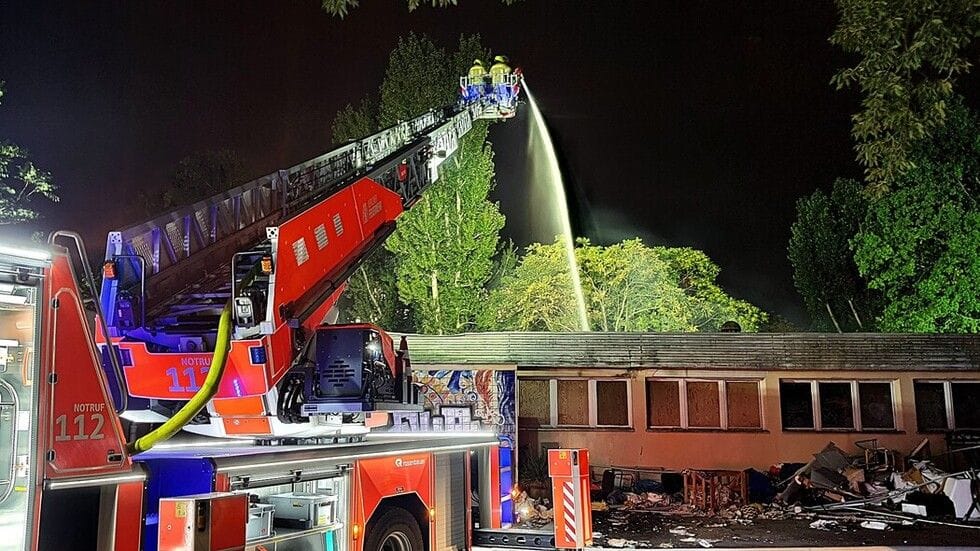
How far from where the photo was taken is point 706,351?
17938 mm

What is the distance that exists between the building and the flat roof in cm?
2

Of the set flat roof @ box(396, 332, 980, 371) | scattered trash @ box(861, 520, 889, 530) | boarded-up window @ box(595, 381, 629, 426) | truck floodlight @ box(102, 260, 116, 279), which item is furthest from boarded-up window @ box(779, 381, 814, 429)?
truck floodlight @ box(102, 260, 116, 279)

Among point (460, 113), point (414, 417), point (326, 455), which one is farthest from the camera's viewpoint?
point (460, 113)

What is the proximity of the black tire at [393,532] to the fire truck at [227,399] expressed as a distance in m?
0.02

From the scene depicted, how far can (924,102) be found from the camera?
23.1ft

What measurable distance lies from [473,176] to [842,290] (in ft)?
63.4

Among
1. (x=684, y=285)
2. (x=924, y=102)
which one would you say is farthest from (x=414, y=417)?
(x=684, y=285)

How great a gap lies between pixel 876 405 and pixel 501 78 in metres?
19.7

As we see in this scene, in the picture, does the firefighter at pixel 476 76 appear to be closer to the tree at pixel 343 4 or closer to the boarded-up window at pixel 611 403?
the boarded-up window at pixel 611 403

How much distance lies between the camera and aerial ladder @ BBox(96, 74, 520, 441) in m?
6.98

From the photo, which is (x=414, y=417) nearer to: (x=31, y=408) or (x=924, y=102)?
(x=924, y=102)

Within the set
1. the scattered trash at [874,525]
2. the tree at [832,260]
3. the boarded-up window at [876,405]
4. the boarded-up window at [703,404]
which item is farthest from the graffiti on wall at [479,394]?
the tree at [832,260]

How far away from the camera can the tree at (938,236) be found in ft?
95.9

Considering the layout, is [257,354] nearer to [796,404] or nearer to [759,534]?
[759,534]
